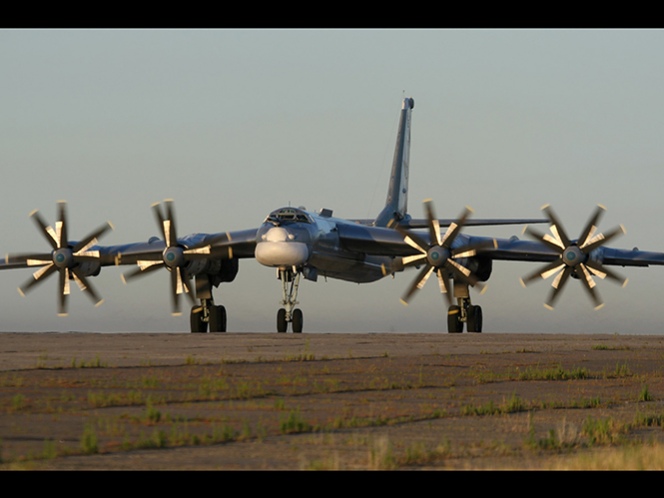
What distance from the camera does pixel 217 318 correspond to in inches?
1597

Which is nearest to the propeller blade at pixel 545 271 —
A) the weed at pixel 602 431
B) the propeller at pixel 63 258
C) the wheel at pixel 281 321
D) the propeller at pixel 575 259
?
the propeller at pixel 575 259

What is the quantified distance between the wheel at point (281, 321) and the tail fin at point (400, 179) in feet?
34.3

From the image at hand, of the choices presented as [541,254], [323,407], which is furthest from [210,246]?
[323,407]

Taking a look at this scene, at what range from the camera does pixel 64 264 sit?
41.8 meters

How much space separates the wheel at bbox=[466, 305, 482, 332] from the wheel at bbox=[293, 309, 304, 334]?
6.47 metres

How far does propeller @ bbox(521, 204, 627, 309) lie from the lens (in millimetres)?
39125

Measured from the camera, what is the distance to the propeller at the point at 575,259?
1540 inches

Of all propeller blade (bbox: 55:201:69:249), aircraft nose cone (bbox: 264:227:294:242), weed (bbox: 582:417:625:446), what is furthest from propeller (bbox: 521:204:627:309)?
weed (bbox: 582:417:625:446)

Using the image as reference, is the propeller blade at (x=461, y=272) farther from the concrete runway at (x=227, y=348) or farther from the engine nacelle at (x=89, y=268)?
the engine nacelle at (x=89, y=268)

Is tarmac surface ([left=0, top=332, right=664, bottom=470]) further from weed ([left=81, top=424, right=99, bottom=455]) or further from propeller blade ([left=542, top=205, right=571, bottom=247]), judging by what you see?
propeller blade ([left=542, top=205, right=571, bottom=247])

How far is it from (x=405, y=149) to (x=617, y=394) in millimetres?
37139

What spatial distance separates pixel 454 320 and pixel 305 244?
22.4 feet
